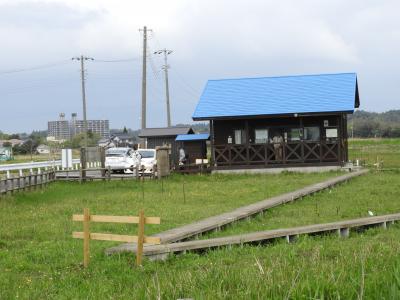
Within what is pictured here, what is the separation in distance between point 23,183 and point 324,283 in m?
19.5

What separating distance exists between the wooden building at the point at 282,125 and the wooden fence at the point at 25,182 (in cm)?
894

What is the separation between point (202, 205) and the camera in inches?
722

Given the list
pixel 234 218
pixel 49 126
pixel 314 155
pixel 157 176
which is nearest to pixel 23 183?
pixel 157 176

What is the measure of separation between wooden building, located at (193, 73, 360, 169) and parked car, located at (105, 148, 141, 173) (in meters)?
4.90

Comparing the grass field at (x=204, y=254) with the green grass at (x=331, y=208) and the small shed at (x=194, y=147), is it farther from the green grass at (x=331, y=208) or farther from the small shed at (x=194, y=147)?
the small shed at (x=194, y=147)

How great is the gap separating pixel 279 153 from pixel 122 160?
29.5 feet

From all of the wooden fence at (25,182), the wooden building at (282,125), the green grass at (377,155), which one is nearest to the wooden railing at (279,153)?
the wooden building at (282,125)

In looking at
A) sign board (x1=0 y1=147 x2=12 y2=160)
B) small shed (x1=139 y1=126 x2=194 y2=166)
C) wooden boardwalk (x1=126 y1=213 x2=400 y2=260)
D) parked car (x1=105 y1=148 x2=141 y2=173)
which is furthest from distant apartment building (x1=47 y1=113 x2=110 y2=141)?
wooden boardwalk (x1=126 y1=213 x2=400 y2=260)

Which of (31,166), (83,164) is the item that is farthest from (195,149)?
(31,166)

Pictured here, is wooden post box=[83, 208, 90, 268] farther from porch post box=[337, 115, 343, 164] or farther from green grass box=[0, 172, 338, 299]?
porch post box=[337, 115, 343, 164]

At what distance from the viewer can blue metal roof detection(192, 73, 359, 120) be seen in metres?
32.5

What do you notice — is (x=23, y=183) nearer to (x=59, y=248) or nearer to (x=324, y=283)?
(x=59, y=248)

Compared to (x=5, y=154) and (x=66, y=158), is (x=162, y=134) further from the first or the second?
(x=5, y=154)

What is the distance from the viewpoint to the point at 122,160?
1428 inches
